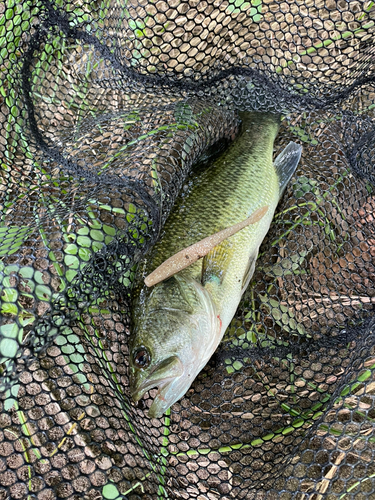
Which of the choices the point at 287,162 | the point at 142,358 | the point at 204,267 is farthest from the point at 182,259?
the point at 287,162

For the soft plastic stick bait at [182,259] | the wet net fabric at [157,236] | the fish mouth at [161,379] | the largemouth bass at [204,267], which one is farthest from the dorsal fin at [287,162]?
the fish mouth at [161,379]

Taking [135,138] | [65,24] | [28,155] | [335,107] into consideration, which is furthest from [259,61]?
[28,155]

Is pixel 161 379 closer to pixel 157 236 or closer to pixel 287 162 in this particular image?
pixel 157 236

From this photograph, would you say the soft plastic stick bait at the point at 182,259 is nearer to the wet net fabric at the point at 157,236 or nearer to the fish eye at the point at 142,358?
the wet net fabric at the point at 157,236

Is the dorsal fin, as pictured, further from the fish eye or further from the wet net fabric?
the fish eye

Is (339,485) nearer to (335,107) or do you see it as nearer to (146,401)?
(146,401)

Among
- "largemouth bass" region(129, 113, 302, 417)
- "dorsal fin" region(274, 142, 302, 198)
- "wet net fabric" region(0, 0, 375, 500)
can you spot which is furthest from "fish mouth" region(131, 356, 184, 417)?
"dorsal fin" region(274, 142, 302, 198)

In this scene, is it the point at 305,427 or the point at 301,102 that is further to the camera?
the point at 301,102
